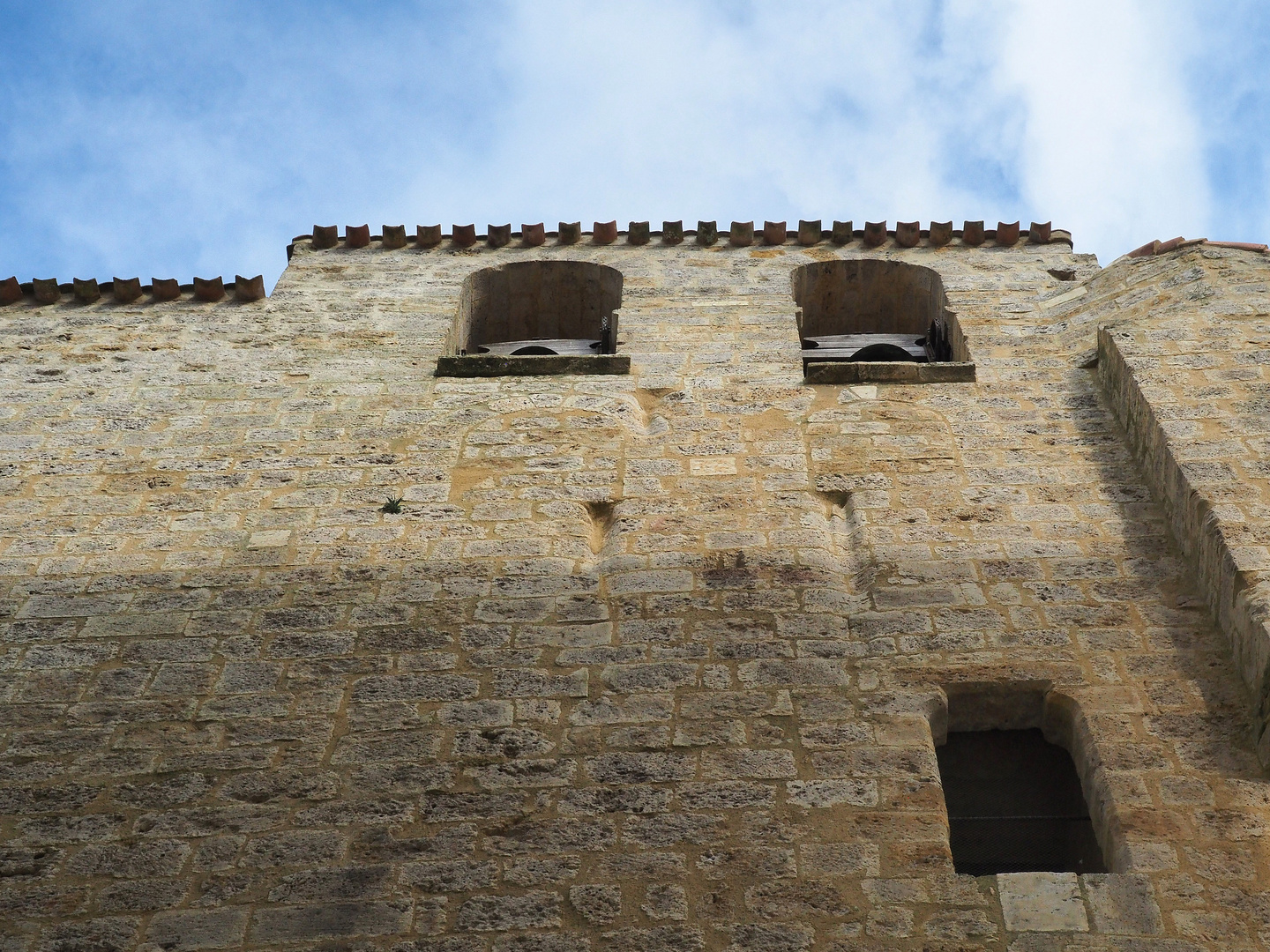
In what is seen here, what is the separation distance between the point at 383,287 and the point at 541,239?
1489 mm

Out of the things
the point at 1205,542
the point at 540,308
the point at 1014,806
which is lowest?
the point at 1014,806

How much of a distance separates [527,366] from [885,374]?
6.26ft

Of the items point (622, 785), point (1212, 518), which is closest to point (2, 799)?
point (622, 785)

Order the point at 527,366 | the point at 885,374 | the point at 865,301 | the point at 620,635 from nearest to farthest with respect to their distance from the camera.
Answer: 1. the point at 620,635
2. the point at 885,374
3. the point at 527,366
4. the point at 865,301

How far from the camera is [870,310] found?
31.5 ft

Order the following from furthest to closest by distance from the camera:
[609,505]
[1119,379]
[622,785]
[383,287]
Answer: [383,287] → [1119,379] → [609,505] → [622,785]

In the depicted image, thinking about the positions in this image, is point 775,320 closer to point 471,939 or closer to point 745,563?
point 745,563

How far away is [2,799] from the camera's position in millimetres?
4598

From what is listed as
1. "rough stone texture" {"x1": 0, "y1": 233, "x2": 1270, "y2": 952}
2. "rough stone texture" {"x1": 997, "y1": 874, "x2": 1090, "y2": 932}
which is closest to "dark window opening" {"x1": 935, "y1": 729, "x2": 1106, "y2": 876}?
"rough stone texture" {"x1": 0, "y1": 233, "x2": 1270, "y2": 952}

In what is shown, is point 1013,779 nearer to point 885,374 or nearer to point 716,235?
point 885,374

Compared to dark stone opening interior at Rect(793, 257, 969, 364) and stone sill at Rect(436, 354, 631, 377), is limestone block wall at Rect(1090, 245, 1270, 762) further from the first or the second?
stone sill at Rect(436, 354, 631, 377)

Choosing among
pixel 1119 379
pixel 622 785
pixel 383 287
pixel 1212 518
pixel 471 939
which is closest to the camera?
pixel 471 939

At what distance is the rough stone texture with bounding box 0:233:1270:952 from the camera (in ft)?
13.8

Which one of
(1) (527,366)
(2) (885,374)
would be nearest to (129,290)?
(1) (527,366)
